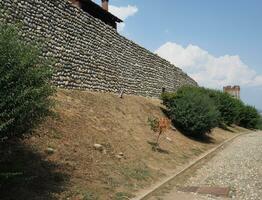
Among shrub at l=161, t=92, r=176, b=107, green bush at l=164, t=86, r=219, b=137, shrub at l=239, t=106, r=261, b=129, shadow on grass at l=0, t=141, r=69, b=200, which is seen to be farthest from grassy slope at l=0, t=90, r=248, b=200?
shrub at l=239, t=106, r=261, b=129

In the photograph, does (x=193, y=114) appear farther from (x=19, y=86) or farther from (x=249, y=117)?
(x=249, y=117)

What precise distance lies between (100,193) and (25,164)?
1.77m

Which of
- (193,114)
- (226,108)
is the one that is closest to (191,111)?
(193,114)

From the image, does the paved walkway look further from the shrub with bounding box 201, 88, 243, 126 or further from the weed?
the shrub with bounding box 201, 88, 243, 126

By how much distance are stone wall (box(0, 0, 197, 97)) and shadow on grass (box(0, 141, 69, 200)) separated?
3.44m

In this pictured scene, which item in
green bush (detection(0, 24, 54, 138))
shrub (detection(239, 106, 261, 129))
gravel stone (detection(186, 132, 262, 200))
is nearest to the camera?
green bush (detection(0, 24, 54, 138))

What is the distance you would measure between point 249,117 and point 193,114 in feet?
69.3

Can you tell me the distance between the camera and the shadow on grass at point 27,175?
784 centimetres

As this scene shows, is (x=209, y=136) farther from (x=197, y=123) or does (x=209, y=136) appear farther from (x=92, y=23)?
(x=92, y=23)

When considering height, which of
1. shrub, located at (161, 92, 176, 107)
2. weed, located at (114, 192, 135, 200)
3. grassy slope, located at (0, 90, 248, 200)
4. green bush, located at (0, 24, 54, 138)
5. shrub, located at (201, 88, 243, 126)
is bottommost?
weed, located at (114, 192, 135, 200)

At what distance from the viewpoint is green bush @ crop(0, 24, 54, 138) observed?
698cm

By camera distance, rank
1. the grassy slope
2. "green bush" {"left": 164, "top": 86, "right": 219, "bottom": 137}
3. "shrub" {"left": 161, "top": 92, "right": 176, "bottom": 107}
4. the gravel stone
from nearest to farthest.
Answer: the grassy slope → the gravel stone → "green bush" {"left": 164, "top": 86, "right": 219, "bottom": 137} → "shrub" {"left": 161, "top": 92, "right": 176, "bottom": 107}

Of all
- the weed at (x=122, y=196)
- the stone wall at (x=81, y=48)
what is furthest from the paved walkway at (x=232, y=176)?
the stone wall at (x=81, y=48)

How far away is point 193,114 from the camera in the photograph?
21.5 metres
